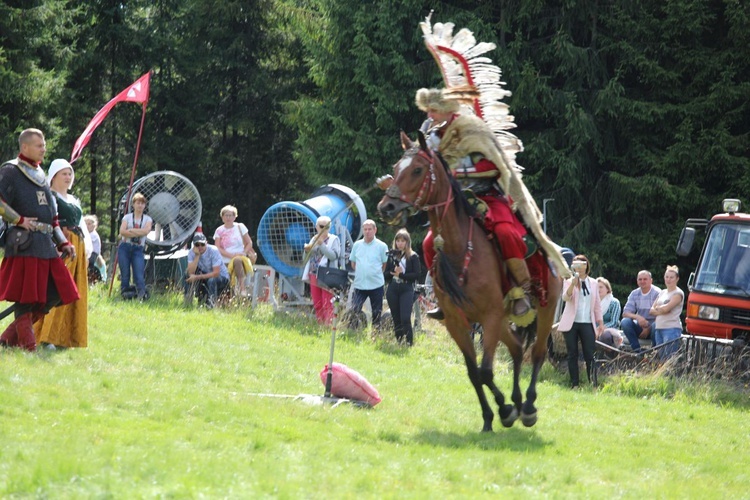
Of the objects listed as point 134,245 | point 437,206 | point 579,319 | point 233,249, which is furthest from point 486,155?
point 233,249

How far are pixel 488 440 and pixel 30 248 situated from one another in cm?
483

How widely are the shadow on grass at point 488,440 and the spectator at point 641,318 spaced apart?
761 centimetres

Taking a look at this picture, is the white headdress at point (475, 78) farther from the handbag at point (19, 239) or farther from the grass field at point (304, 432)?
the handbag at point (19, 239)

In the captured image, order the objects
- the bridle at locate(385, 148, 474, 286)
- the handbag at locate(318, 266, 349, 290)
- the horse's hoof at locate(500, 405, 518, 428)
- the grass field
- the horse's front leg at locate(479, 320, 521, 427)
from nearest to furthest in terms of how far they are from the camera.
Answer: the grass field
the bridle at locate(385, 148, 474, 286)
the horse's front leg at locate(479, 320, 521, 427)
the horse's hoof at locate(500, 405, 518, 428)
the handbag at locate(318, 266, 349, 290)

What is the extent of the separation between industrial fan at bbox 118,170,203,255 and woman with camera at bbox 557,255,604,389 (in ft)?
23.9

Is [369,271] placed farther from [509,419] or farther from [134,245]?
[509,419]

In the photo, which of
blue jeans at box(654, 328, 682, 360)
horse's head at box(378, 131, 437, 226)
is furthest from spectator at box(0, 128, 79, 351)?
blue jeans at box(654, 328, 682, 360)

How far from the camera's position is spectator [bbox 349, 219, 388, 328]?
1666 centimetres

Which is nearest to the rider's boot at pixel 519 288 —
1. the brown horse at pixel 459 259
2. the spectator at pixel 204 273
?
the brown horse at pixel 459 259

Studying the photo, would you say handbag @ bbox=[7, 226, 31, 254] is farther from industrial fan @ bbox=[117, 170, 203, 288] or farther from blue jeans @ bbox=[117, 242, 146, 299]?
industrial fan @ bbox=[117, 170, 203, 288]

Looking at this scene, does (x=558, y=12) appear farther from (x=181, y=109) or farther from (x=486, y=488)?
(x=486, y=488)

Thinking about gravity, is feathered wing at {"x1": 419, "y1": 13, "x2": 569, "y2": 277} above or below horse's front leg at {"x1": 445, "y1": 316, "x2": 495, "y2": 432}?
above

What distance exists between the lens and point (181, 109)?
118 feet

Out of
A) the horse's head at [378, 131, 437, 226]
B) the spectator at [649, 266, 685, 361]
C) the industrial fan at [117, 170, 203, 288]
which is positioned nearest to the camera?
the horse's head at [378, 131, 437, 226]
